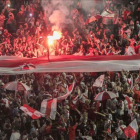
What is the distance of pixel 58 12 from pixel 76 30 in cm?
315

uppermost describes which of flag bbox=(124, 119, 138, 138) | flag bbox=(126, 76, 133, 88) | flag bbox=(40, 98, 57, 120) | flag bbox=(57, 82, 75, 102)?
flag bbox=(126, 76, 133, 88)

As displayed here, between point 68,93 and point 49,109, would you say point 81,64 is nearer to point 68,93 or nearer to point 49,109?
point 68,93

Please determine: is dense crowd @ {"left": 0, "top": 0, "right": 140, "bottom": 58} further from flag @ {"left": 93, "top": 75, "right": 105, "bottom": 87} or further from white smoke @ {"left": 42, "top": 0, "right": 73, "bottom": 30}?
flag @ {"left": 93, "top": 75, "right": 105, "bottom": 87}

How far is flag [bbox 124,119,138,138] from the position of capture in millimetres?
8477

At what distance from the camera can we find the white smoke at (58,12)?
1711 cm

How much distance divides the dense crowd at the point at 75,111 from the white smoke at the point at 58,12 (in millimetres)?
6222

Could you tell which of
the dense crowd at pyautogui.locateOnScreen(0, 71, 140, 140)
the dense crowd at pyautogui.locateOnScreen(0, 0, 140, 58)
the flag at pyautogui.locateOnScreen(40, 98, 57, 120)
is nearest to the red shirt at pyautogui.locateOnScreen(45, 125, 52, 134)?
the dense crowd at pyautogui.locateOnScreen(0, 71, 140, 140)

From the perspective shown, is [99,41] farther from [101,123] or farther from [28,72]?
[101,123]

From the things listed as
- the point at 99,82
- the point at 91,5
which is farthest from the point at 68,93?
the point at 91,5

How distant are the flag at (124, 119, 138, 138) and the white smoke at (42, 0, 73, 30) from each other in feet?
30.6

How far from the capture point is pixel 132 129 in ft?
27.9

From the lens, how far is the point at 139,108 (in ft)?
33.2

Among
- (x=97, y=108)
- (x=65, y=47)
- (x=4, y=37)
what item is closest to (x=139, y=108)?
(x=97, y=108)

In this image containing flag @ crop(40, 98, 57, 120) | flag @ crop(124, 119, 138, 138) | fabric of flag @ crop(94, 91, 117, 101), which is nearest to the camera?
flag @ crop(124, 119, 138, 138)
